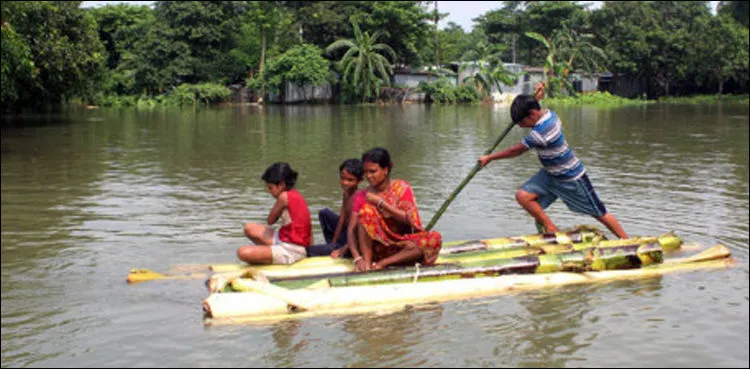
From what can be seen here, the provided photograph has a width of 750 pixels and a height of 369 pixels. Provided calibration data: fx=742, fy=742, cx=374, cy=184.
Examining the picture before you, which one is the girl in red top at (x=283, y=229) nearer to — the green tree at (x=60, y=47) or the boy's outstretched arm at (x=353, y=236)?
the boy's outstretched arm at (x=353, y=236)

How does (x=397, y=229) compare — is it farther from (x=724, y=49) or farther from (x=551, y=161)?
(x=724, y=49)

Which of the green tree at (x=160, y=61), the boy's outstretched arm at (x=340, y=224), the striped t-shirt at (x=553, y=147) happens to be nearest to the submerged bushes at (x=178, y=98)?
the green tree at (x=160, y=61)

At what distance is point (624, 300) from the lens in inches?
211

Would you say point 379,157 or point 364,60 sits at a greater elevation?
point 364,60

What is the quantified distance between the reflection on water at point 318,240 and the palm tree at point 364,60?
22.7 m

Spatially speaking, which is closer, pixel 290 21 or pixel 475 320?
pixel 475 320

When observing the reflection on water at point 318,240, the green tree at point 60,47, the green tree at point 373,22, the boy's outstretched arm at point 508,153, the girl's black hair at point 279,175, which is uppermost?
the green tree at point 373,22

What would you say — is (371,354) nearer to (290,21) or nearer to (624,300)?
(624,300)

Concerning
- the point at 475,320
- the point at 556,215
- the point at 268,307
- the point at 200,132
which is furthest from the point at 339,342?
the point at 200,132

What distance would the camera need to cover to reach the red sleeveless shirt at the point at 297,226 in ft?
18.9

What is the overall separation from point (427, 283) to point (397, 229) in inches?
18.8

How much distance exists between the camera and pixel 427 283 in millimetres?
5309

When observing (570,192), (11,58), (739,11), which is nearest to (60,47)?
(11,58)

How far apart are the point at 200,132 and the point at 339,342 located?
17210 mm
